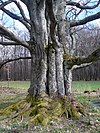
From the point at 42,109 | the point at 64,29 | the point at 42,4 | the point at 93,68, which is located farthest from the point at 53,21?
the point at 93,68

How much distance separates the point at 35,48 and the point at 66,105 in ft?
6.35

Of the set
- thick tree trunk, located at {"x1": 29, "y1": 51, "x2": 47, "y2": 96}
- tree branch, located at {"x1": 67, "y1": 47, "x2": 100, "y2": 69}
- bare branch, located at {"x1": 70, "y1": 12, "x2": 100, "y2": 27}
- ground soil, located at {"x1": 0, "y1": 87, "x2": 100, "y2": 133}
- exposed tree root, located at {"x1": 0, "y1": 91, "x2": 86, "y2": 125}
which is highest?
bare branch, located at {"x1": 70, "y1": 12, "x2": 100, "y2": 27}

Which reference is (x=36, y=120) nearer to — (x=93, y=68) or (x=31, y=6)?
(x=31, y=6)

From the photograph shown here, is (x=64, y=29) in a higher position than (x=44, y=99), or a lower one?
higher

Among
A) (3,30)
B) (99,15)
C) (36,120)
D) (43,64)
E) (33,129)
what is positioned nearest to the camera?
(33,129)

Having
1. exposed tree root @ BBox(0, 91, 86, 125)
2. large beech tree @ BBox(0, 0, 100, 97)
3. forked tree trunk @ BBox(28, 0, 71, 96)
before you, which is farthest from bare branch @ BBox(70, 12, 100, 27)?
exposed tree root @ BBox(0, 91, 86, 125)

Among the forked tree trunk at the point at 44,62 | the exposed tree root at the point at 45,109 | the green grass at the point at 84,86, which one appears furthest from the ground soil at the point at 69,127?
the green grass at the point at 84,86

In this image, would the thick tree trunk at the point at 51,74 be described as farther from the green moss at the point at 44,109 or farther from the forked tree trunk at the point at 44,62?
the green moss at the point at 44,109

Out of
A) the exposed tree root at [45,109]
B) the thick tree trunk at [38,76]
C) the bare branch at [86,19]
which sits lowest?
the exposed tree root at [45,109]

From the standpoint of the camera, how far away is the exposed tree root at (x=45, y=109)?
6471 mm

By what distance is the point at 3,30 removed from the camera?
6633mm

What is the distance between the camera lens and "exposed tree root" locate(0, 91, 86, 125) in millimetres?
6471

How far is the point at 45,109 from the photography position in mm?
6684

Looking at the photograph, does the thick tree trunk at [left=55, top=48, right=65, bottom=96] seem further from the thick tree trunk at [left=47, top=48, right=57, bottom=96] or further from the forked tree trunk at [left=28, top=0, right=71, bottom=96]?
the thick tree trunk at [left=47, top=48, right=57, bottom=96]
